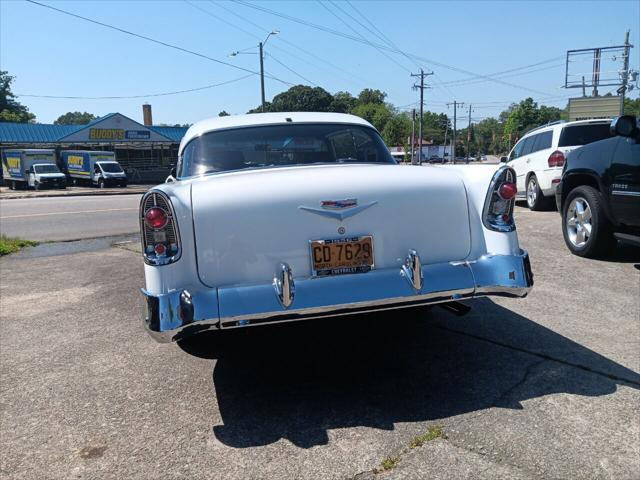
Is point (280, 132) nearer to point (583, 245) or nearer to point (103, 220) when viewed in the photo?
point (583, 245)

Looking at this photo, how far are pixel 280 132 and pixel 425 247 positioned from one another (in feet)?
5.26

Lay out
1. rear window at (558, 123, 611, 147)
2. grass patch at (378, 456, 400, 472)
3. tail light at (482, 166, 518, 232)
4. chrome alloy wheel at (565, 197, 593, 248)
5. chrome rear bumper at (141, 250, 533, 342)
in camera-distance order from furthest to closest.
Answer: rear window at (558, 123, 611, 147) < chrome alloy wheel at (565, 197, 593, 248) < tail light at (482, 166, 518, 232) < chrome rear bumper at (141, 250, 533, 342) < grass patch at (378, 456, 400, 472)

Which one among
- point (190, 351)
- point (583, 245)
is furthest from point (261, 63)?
point (190, 351)

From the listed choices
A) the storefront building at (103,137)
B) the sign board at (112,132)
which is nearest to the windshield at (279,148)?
the storefront building at (103,137)

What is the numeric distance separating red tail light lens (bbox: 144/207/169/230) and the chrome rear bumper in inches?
14.6

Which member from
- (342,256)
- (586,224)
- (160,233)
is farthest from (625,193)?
(160,233)

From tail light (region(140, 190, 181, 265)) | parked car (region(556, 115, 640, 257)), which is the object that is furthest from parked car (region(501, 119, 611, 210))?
tail light (region(140, 190, 181, 265))

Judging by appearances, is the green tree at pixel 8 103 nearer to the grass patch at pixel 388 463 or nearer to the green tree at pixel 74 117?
the green tree at pixel 74 117

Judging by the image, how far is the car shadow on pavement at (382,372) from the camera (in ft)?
9.43

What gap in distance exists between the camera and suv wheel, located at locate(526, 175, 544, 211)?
428 inches

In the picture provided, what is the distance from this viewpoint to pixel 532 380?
3236mm

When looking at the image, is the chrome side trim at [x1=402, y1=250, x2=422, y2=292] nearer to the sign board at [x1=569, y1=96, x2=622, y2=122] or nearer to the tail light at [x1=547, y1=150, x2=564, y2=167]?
the tail light at [x1=547, y1=150, x2=564, y2=167]

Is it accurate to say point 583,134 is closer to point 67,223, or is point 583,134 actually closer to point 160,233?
point 160,233

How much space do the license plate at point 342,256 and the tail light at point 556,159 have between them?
338 inches
